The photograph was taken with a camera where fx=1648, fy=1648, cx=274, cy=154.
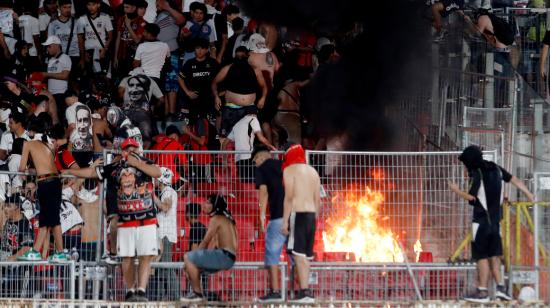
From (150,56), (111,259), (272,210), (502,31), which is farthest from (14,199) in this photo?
(502,31)

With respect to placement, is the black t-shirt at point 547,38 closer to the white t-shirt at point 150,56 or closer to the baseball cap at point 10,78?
the white t-shirt at point 150,56

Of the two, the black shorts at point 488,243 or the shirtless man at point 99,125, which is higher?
the shirtless man at point 99,125

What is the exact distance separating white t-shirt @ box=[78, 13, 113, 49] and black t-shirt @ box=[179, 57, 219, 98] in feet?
5.77

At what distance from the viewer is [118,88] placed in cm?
2350

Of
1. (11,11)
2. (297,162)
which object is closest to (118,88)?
(11,11)

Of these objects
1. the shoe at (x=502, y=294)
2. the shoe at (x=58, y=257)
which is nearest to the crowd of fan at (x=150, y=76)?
the shoe at (x=58, y=257)

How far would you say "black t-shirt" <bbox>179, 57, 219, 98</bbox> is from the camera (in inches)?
928

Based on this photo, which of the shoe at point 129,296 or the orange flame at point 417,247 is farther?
the orange flame at point 417,247

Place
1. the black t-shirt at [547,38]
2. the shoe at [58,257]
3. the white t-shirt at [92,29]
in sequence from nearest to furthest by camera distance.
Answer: the shoe at [58,257], the black t-shirt at [547,38], the white t-shirt at [92,29]

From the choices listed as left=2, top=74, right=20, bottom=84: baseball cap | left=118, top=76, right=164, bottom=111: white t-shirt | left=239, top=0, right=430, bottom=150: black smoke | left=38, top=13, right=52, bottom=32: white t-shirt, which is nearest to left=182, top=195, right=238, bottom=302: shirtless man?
left=118, top=76, right=164, bottom=111: white t-shirt

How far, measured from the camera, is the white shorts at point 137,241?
18281mm

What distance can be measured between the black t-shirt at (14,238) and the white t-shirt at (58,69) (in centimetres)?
488

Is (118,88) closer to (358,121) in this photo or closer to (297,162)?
(358,121)

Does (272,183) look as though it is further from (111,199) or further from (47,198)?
(47,198)
